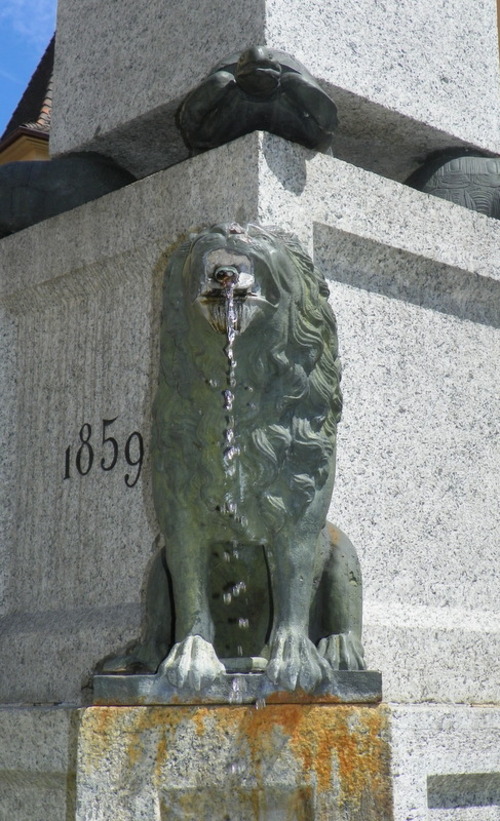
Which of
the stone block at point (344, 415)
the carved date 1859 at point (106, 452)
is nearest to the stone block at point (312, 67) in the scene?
the stone block at point (344, 415)

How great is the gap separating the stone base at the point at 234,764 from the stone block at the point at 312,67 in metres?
2.36

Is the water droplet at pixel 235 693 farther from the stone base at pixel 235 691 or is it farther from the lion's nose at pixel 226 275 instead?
the lion's nose at pixel 226 275

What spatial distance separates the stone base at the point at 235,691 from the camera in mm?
2740

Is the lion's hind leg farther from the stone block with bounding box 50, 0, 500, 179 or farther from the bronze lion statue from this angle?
the stone block with bounding box 50, 0, 500, 179

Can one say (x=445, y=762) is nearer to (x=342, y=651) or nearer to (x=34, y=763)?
(x=342, y=651)

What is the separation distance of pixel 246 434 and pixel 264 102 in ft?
4.23

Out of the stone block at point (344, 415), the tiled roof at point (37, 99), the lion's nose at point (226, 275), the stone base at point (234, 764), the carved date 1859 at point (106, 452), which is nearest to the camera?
the stone base at point (234, 764)

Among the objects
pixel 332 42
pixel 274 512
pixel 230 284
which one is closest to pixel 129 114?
pixel 332 42

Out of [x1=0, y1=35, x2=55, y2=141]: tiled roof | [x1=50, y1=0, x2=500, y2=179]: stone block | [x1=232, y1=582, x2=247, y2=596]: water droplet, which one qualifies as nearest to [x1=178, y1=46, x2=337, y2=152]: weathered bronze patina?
[x1=50, y1=0, x2=500, y2=179]: stone block

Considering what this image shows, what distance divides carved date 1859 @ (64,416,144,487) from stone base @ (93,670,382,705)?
3.83 ft

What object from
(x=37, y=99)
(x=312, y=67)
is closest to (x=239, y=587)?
(x=312, y=67)

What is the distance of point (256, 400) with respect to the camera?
2961 millimetres

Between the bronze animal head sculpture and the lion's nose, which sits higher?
the lion's nose

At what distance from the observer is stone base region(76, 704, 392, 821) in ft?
8.91
